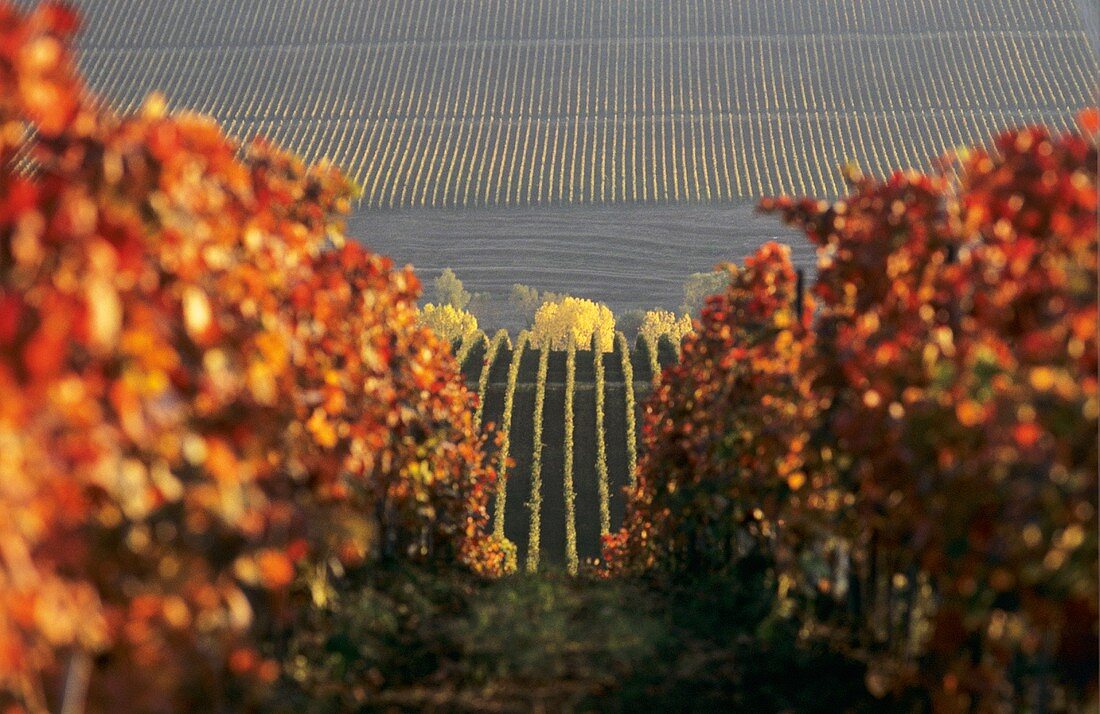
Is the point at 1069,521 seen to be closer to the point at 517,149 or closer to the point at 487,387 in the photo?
the point at 487,387

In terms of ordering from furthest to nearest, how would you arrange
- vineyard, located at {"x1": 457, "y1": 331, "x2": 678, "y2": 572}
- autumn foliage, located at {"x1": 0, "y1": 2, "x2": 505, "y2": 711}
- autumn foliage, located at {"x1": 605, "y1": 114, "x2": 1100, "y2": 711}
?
vineyard, located at {"x1": 457, "y1": 331, "x2": 678, "y2": 572}, autumn foliage, located at {"x1": 605, "y1": 114, "x2": 1100, "y2": 711}, autumn foliage, located at {"x1": 0, "y1": 2, "x2": 505, "y2": 711}

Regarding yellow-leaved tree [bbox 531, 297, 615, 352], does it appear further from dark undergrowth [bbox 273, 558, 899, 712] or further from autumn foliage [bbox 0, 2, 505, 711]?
autumn foliage [bbox 0, 2, 505, 711]

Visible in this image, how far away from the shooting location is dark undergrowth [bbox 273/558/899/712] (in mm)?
7043

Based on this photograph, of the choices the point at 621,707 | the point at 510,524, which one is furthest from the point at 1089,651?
the point at 510,524

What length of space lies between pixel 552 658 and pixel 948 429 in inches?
119

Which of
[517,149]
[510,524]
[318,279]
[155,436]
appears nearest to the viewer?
[155,436]

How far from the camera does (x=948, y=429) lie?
222 inches

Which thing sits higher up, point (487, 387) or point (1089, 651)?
point (487, 387)

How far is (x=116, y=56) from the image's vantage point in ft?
247

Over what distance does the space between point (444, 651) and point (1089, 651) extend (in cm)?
367

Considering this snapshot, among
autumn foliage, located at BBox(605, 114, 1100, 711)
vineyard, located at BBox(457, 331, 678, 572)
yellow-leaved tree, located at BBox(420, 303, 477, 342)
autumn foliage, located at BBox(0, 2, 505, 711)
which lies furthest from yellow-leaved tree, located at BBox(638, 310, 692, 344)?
autumn foliage, located at BBox(0, 2, 505, 711)

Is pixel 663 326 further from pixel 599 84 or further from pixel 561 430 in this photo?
pixel 599 84

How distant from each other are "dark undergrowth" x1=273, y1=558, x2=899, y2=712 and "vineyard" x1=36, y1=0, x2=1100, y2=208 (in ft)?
181

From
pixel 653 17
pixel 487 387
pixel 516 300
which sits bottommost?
pixel 487 387
